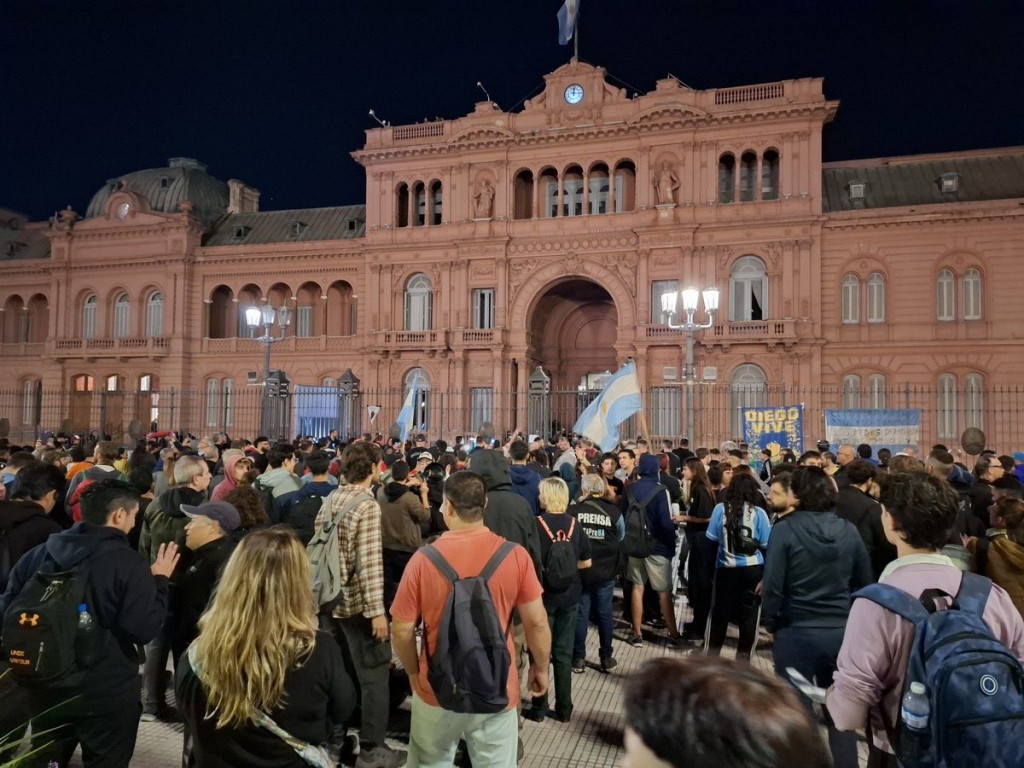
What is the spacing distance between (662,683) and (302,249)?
34.9 metres

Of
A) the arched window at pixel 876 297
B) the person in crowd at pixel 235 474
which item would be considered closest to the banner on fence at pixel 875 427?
the arched window at pixel 876 297

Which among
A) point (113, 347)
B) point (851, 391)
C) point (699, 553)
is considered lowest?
point (699, 553)

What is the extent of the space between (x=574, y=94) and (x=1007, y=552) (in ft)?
93.5

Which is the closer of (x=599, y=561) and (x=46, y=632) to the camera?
(x=46, y=632)

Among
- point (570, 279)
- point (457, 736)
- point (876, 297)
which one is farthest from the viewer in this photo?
point (570, 279)

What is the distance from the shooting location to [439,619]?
145 inches

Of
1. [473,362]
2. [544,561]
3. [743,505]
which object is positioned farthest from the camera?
[473,362]

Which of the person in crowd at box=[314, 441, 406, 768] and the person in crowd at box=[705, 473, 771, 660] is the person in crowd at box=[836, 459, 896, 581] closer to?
the person in crowd at box=[705, 473, 771, 660]

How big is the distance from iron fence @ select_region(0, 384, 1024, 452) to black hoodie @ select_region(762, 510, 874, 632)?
52.9 feet

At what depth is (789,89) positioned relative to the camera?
27078mm

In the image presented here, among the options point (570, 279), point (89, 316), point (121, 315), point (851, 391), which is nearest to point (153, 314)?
point (121, 315)

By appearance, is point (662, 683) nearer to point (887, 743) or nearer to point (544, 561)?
point (887, 743)

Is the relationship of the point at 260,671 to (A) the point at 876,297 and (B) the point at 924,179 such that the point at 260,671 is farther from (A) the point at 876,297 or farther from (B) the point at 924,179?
(B) the point at 924,179

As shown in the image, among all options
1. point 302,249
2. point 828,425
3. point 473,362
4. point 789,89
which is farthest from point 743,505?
point 302,249
